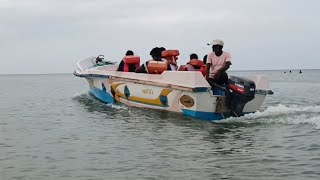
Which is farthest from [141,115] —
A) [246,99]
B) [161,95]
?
[246,99]

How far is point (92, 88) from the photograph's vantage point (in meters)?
16.1

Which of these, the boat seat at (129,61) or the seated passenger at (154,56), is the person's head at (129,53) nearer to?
the boat seat at (129,61)

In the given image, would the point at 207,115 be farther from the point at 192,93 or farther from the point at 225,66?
the point at 225,66

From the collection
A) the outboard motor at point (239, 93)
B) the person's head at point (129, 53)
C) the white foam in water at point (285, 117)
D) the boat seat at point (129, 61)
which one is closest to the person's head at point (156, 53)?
the boat seat at point (129, 61)

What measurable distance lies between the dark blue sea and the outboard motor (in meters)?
0.28

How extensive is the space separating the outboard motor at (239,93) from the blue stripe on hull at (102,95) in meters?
5.05

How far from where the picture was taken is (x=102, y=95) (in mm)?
14820

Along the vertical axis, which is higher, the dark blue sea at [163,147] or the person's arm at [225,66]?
the person's arm at [225,66]

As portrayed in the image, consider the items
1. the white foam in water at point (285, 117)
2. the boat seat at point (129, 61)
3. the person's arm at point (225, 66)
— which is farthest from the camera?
the boat seat at point (129, 61)

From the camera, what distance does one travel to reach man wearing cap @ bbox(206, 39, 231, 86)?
33.3ft

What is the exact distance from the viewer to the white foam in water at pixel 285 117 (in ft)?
30.9

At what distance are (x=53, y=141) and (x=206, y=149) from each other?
116 inches

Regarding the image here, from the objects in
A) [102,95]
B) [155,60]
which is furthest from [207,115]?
[102,95]

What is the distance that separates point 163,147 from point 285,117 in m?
3.86
